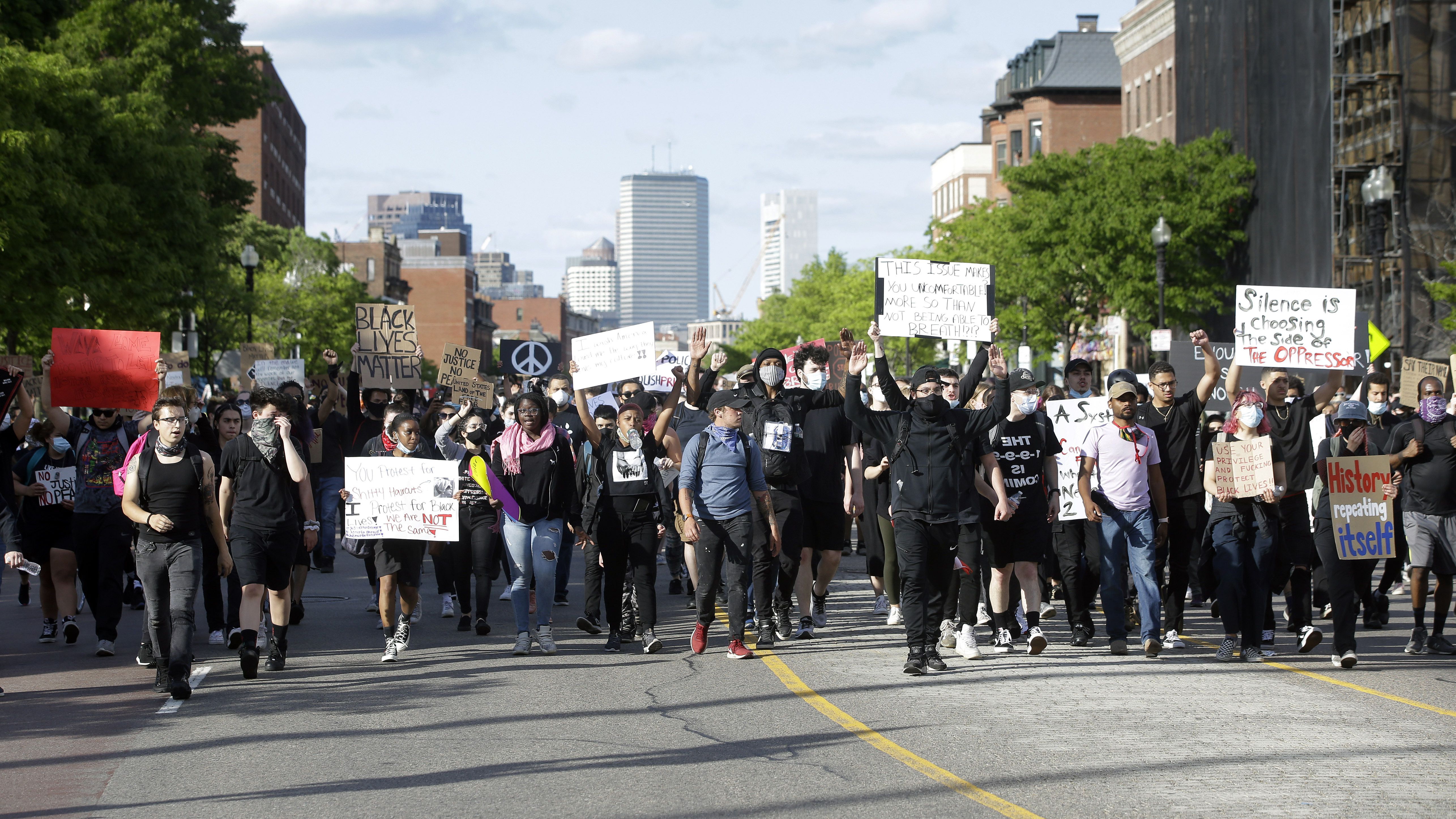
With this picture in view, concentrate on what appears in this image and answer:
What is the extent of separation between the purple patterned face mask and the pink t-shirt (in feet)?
8.05

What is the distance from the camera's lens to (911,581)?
1041 cm

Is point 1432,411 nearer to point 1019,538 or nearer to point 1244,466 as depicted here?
point 1244,466

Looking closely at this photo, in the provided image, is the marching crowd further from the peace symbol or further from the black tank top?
the peace symbol

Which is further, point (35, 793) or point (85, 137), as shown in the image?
point (85, 137)

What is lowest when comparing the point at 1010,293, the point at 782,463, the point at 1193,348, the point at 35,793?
the point at 35,793

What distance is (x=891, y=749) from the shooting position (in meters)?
8.17

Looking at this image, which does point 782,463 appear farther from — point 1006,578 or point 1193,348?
point 1193,348

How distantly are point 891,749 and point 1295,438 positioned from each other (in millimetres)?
6094

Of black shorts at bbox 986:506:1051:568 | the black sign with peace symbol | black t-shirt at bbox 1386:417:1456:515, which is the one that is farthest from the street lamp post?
black t-shirt at bbox 1386:417:1456:515

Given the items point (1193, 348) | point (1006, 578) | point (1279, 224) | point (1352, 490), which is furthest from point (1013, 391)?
point (1279, 224)

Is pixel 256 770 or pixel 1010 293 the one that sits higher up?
pixel 1010 293

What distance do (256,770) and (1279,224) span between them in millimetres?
44697

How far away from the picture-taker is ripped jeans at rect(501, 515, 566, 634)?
11.8 metres

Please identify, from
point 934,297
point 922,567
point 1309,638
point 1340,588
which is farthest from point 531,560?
point 1340,588
